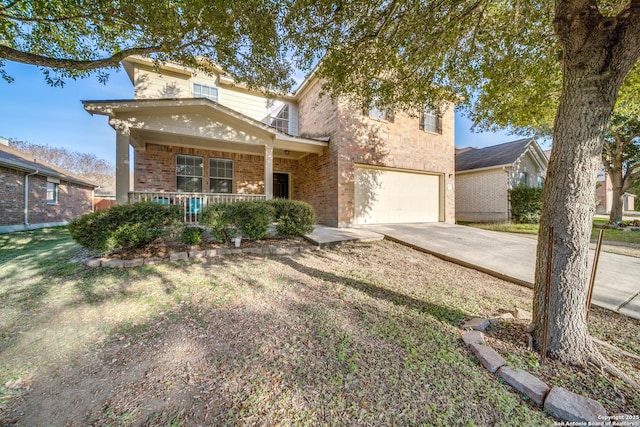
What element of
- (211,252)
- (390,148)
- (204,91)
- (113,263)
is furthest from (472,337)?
(204,91)

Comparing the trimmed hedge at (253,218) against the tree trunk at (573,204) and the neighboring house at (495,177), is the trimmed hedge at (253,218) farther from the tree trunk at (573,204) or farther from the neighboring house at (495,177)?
the neighboring house at (495,177)

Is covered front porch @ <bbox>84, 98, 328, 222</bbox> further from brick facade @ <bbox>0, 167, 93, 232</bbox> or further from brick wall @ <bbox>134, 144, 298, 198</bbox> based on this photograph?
brick facade @ <bbox>0, 167, 93, 232</bbox>

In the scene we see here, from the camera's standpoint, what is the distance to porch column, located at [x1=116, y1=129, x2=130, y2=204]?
6.06 meters

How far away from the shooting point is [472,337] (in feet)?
8.11

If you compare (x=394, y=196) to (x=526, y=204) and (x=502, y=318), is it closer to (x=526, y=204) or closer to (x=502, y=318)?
(x=502, y=318)

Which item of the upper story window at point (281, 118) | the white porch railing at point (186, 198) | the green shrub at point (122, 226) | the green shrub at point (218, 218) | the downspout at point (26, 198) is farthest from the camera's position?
the upper story window at point (281, 118)

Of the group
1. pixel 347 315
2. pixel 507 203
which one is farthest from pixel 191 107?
pixel 507 203

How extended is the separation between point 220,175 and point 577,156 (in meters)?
9.97

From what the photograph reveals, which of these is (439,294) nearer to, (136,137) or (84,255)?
(84,255)

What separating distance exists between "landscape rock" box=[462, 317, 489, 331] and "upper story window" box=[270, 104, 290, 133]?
10320mm

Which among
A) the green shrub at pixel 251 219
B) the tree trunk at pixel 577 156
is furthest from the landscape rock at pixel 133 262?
the tree trunk at pixel 577 156

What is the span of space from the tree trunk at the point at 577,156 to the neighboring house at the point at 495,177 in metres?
13.3

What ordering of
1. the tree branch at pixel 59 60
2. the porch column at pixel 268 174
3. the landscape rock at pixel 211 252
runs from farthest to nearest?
the porch column at pixel 268 174
the landscape rock at pixel 211 252
the tree branch at pixel 59 60

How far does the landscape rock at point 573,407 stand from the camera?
1.62 meters
